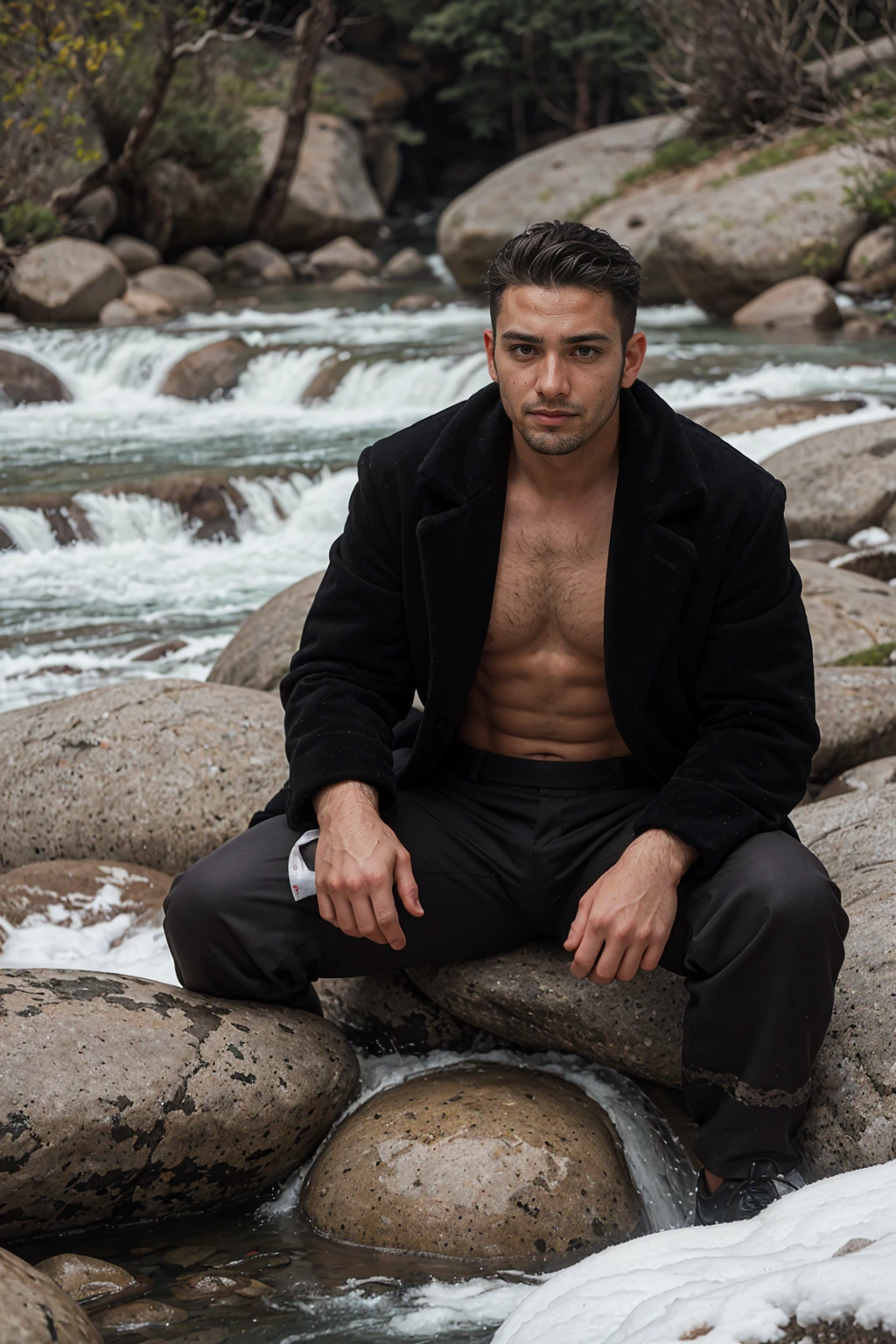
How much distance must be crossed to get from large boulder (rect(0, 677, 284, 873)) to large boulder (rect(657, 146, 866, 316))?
1131 centimetres

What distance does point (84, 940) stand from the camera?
3.76m

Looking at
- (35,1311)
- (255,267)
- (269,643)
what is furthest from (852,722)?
(255,267)

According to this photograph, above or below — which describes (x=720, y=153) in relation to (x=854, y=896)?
above

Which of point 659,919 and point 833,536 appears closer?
point 659,919

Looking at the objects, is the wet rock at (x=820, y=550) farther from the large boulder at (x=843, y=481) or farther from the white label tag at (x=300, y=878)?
the white label tag at (x=300, y=878)

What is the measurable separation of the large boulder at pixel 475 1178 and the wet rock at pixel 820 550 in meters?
4.17

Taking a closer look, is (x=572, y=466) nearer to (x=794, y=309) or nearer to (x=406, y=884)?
(x=406, y=884)

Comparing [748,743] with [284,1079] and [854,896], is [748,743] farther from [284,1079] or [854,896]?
[284,1079]

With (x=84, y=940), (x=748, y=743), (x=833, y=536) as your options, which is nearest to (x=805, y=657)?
(x=748, y=743)

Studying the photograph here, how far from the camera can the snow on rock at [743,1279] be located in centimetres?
163

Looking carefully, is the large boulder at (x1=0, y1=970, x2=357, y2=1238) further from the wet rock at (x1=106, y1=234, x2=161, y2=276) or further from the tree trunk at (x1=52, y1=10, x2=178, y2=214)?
the wet rock at (x1=106, y1=234, x2=161, y2=276)

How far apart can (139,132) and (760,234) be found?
25.2 feet

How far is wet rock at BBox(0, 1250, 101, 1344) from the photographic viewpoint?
198 cm

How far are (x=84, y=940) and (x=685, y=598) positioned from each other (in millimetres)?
1862
